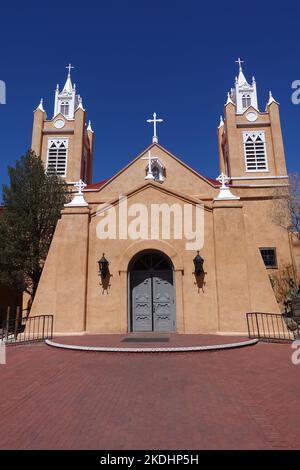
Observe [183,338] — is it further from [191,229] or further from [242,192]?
[242,192]

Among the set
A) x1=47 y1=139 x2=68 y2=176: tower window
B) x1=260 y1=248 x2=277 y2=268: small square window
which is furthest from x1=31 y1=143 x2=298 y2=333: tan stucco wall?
x1=47 y1=139 x2=68 y2=176: tower window

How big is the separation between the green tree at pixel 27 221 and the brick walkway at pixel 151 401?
406 inches

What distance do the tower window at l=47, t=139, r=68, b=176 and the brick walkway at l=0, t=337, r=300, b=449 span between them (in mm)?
21431

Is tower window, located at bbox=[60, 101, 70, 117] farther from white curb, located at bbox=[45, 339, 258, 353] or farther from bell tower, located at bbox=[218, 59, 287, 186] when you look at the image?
white curb, located at bbox=[45, 339, 258, 353]

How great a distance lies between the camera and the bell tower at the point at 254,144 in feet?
81.8

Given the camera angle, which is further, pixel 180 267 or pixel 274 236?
pixel 274 236

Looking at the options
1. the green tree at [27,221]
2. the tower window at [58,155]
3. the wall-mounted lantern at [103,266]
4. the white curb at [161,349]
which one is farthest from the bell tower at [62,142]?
the white curb at [161,349]

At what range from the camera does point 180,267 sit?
12547mm

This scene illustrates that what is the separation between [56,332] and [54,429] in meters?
8.17

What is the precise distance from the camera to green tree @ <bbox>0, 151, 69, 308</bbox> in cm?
1778

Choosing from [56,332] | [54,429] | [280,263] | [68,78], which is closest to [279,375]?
[54,429]

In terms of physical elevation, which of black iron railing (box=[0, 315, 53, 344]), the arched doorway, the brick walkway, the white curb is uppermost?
the arched doorway

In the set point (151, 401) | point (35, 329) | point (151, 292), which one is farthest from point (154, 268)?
point (151, 401)

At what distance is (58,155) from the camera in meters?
27.7
